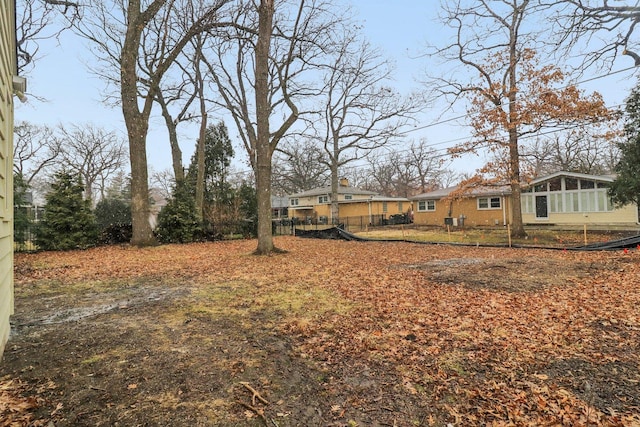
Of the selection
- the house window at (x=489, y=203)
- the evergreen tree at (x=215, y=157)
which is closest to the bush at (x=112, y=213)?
the evergreen tree at (x=215, y=157)

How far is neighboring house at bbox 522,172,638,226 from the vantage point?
18.0m

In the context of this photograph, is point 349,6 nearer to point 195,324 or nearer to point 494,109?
point 494,109

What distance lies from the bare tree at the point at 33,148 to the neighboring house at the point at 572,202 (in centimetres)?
3800

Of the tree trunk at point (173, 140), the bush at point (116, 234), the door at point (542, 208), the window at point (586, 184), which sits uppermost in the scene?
the tree trunk at point (173, 140)

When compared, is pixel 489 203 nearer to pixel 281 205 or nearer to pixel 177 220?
pixel 177 220

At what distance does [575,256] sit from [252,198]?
14817 millimetres

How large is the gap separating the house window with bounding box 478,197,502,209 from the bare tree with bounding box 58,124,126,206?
1329 inches

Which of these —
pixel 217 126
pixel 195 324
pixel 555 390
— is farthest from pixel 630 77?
pixel 217 126

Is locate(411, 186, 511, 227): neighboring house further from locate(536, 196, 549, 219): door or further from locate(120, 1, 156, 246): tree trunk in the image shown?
locate(120, 1, 156, 246): tree trunk

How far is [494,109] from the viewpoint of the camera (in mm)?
15125

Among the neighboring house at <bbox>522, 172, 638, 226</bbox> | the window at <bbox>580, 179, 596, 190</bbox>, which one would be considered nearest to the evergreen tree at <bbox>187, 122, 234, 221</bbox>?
the neighboring house at <bbox>522, 172, 638, 226</bbox>

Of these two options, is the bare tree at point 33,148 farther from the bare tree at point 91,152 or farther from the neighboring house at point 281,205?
the neighboring house at point 281,205

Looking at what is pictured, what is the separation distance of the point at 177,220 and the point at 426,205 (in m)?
19.6

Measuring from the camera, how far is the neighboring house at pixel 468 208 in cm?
2303
